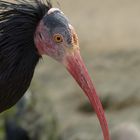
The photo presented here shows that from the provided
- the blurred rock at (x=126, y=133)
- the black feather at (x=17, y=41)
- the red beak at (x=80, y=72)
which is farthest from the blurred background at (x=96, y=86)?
the red beak at (x=80, y=72)

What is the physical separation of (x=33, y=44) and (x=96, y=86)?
7.50 meters

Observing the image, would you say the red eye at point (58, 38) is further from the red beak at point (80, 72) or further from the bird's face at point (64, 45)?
the red beak at point (80, 72)

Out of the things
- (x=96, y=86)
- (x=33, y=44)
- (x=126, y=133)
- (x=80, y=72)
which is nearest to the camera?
(x=80, y=72)

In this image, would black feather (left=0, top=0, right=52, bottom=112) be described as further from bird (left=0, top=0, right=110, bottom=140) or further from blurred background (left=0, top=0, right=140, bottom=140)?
blurred background (left=0, top=0, right=140, bottom=140)

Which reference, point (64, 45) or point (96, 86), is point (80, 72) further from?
point (96, 86)

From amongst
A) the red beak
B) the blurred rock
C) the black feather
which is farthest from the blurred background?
the red beak

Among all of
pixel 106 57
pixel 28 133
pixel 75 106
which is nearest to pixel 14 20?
pixel 28 133

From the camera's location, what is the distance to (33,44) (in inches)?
235

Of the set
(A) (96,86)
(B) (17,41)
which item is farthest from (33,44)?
(A) (96,86)

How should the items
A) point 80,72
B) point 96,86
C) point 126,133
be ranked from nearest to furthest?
point 80,72 → point 126,133 → point 96,86

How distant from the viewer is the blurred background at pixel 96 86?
1027 cm

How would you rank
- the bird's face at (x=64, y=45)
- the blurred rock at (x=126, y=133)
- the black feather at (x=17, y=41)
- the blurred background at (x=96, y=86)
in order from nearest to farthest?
the bird's face at (x=64, y=45)
the black feather at (x=17, y=41)
the blurred rock at (x=126, y=133)
the blurred background at (x=96, y=86)

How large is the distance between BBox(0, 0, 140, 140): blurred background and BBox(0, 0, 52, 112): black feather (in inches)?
31.7

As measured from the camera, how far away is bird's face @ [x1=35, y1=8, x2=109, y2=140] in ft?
19.0
